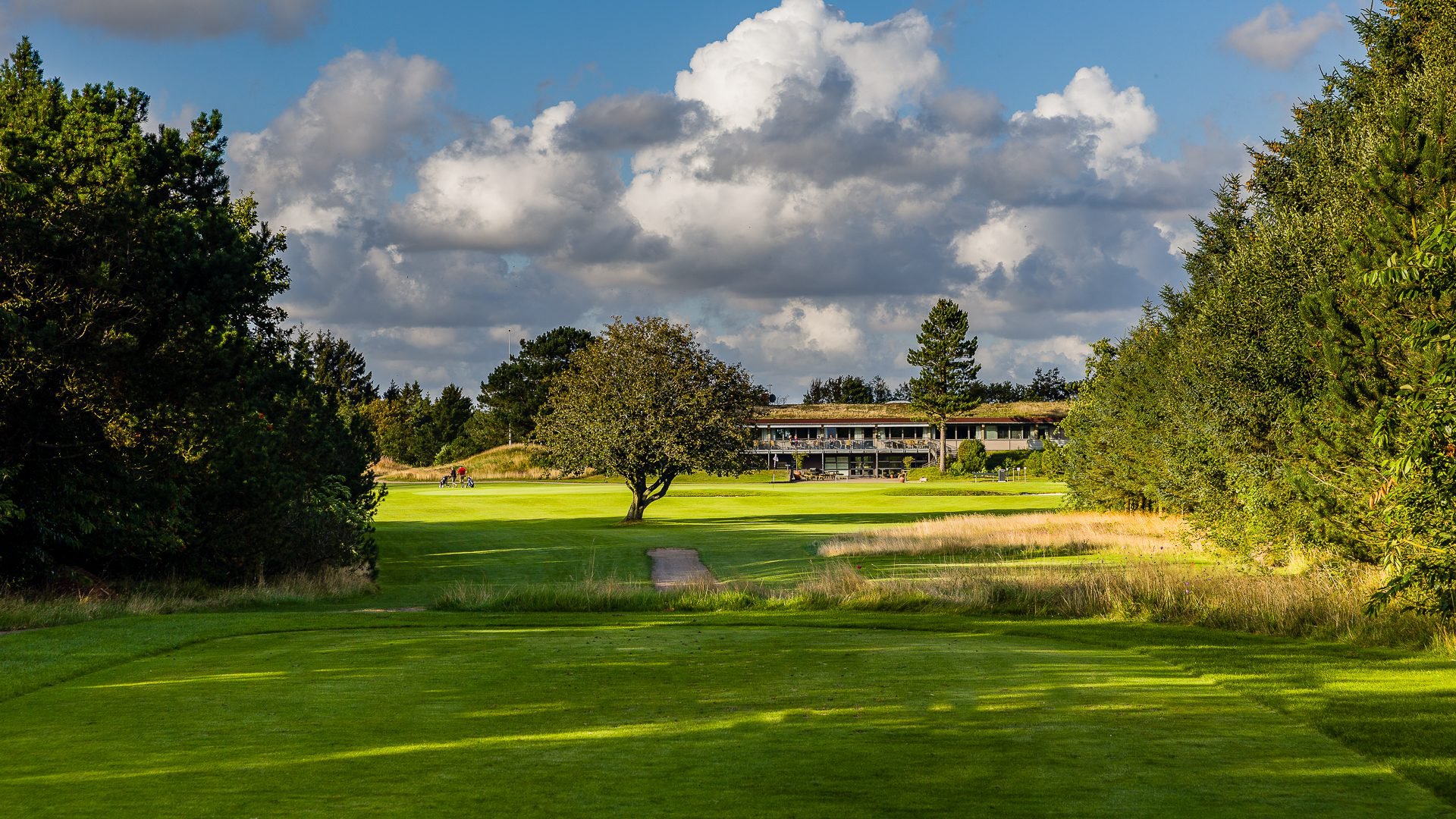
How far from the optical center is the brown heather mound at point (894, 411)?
130 metres

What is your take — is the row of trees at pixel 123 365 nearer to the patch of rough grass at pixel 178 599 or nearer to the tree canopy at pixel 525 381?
the patch of rough grass at pixel 178 599

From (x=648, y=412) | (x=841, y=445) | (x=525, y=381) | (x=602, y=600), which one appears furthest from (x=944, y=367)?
(x=602, y=600)

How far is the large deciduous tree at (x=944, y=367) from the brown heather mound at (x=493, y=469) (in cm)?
4110

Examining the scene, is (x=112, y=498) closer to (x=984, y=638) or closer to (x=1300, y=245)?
(x=984, y=638)

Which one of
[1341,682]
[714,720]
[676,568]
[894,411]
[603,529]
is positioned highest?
[894,411]

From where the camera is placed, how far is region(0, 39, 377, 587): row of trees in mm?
21094

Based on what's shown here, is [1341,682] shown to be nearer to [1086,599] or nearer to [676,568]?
[1086,599]

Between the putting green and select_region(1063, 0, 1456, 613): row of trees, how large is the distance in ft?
17.2

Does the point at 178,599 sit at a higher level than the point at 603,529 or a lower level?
higher

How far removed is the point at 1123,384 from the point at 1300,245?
2601cm

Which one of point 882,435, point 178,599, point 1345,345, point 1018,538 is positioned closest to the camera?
point 178,599

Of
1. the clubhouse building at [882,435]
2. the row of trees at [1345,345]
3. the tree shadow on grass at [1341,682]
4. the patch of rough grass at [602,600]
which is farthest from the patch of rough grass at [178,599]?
the clubhouse building at [882,435]

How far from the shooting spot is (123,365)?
22.1 m

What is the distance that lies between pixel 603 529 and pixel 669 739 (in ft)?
142
